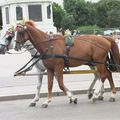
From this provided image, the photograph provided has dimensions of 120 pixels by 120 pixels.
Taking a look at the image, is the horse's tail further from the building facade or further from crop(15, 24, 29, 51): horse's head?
the building facade

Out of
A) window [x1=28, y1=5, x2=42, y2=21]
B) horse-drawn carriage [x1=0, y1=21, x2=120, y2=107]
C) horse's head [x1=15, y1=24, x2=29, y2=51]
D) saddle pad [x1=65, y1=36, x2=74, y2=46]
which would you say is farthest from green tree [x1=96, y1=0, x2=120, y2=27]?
horse's head [x1=15, y1=24, x2=29, y2=51]

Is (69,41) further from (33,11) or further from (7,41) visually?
(33,11)

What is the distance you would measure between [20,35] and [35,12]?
154 feet

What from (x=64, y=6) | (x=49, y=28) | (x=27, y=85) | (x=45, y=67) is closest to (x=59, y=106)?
(x=45, y=67)

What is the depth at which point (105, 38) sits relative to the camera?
Result: 1260 cm

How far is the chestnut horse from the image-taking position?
11734 mm

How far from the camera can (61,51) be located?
11.9 m

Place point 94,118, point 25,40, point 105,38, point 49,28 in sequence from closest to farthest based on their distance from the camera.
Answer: point 94,118 < point 25,40 < point 105,38 < point 49,28

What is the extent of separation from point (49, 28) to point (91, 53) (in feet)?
150

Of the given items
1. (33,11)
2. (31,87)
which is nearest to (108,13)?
(33,11)

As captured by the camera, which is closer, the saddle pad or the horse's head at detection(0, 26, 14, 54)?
A: the horse's head at detection(0, 26, 14, 54)

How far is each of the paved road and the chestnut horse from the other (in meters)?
0.29

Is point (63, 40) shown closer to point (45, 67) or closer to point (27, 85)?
point (45, 67)

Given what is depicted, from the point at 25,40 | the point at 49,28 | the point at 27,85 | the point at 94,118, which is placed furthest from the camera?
the point at 49,28
